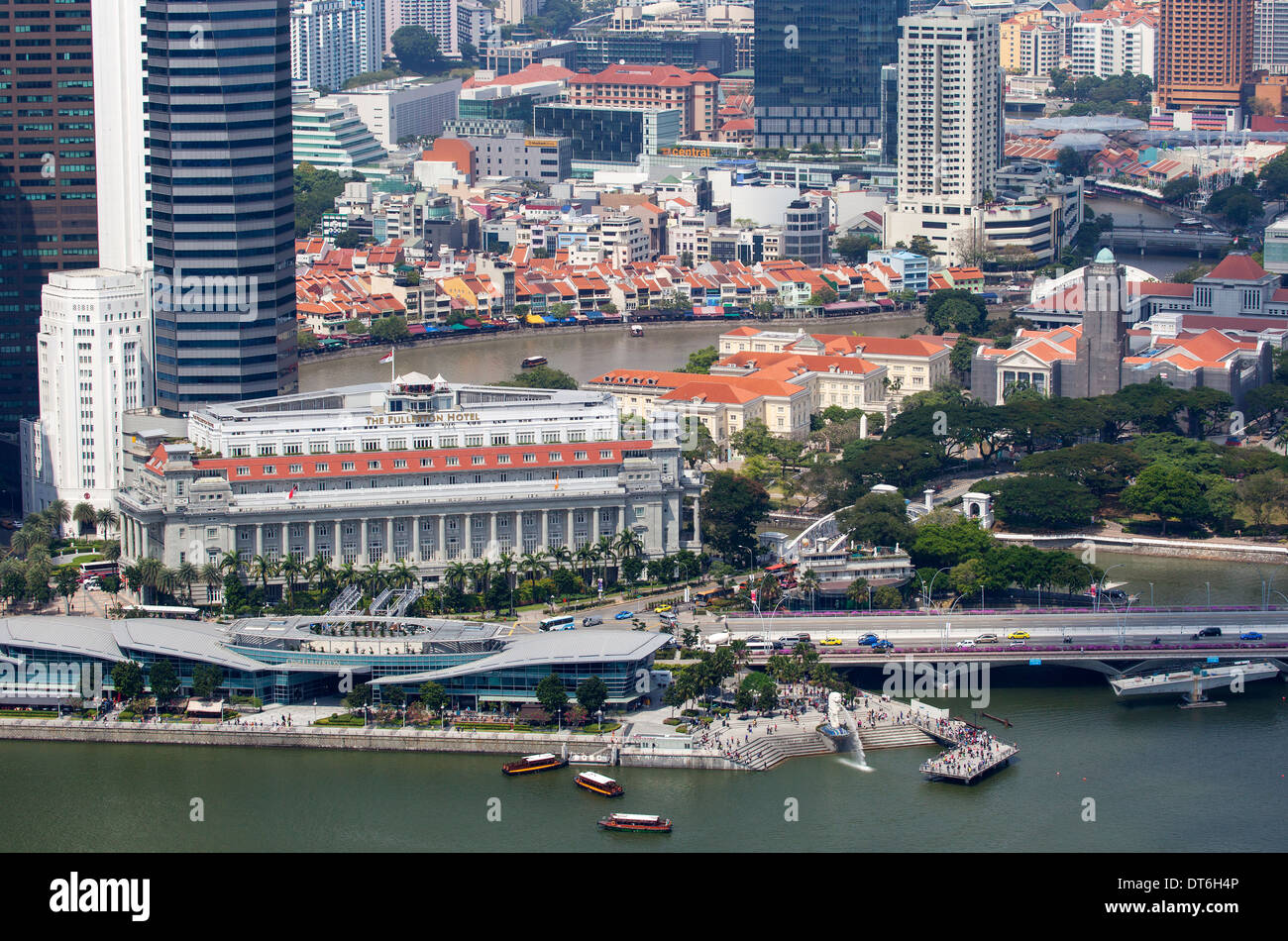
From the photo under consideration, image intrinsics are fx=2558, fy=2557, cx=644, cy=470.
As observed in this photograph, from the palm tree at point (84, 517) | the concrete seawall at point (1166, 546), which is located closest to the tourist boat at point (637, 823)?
the concrete seawall at point (1166, 546)

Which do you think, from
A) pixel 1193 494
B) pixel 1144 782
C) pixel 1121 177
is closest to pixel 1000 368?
pixel 1193 494

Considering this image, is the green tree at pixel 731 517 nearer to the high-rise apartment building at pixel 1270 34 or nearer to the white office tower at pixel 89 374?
the white office tower at pixel 89 374

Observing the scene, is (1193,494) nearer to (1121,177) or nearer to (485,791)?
(485,791)

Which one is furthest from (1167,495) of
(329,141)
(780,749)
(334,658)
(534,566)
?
(329,141)

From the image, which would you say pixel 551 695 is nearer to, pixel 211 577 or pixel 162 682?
pixel 162 682

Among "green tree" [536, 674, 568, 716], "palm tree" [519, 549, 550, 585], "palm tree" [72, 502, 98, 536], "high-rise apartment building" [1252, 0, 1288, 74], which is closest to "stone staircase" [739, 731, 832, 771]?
"green tree" [536, 674, 568, 716]

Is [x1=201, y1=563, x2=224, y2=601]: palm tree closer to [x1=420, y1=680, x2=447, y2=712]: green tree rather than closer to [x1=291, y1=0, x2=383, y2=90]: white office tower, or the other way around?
[x1=420, y1=680, x2=447, y2=712]: green tree
